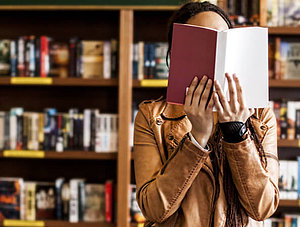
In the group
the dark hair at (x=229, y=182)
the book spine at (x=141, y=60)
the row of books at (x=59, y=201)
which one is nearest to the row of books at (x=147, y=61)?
Answer: the book spine at (x=141, y=60)

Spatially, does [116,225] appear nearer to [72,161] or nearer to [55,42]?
[72,161]

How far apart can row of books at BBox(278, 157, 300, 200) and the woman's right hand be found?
1.55 meters

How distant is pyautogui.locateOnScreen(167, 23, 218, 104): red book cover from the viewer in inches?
38.0

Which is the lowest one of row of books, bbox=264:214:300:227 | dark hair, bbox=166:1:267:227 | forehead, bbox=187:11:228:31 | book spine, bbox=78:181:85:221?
row of books, bbox=264:214:300:227

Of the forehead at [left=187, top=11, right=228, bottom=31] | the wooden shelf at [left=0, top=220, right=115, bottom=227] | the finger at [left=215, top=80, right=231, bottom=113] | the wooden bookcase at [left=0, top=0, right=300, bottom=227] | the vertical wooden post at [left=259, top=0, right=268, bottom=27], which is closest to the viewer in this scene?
the finger at [left=215, top=80, right=231, bottom=113]

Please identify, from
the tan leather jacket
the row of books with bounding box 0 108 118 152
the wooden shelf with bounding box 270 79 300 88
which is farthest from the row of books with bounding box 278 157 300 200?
the tan leather jacket

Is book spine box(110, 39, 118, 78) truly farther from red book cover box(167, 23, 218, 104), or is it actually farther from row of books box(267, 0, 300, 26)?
red book cover box(167, 23, 218, 104)

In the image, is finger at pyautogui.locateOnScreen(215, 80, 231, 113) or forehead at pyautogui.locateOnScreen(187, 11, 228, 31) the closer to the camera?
finger at pyautogui.locateOnScreen(215, 80, 231, 113)

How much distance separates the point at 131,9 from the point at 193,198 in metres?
1.57

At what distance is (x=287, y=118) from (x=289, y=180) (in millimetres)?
352

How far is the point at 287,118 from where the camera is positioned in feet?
7.86

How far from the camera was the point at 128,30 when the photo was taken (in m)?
2.36

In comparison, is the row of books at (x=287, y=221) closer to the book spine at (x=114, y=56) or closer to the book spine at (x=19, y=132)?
the book spine at (x=114, y=56)

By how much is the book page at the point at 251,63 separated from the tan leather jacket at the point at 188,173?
10 centimetres
